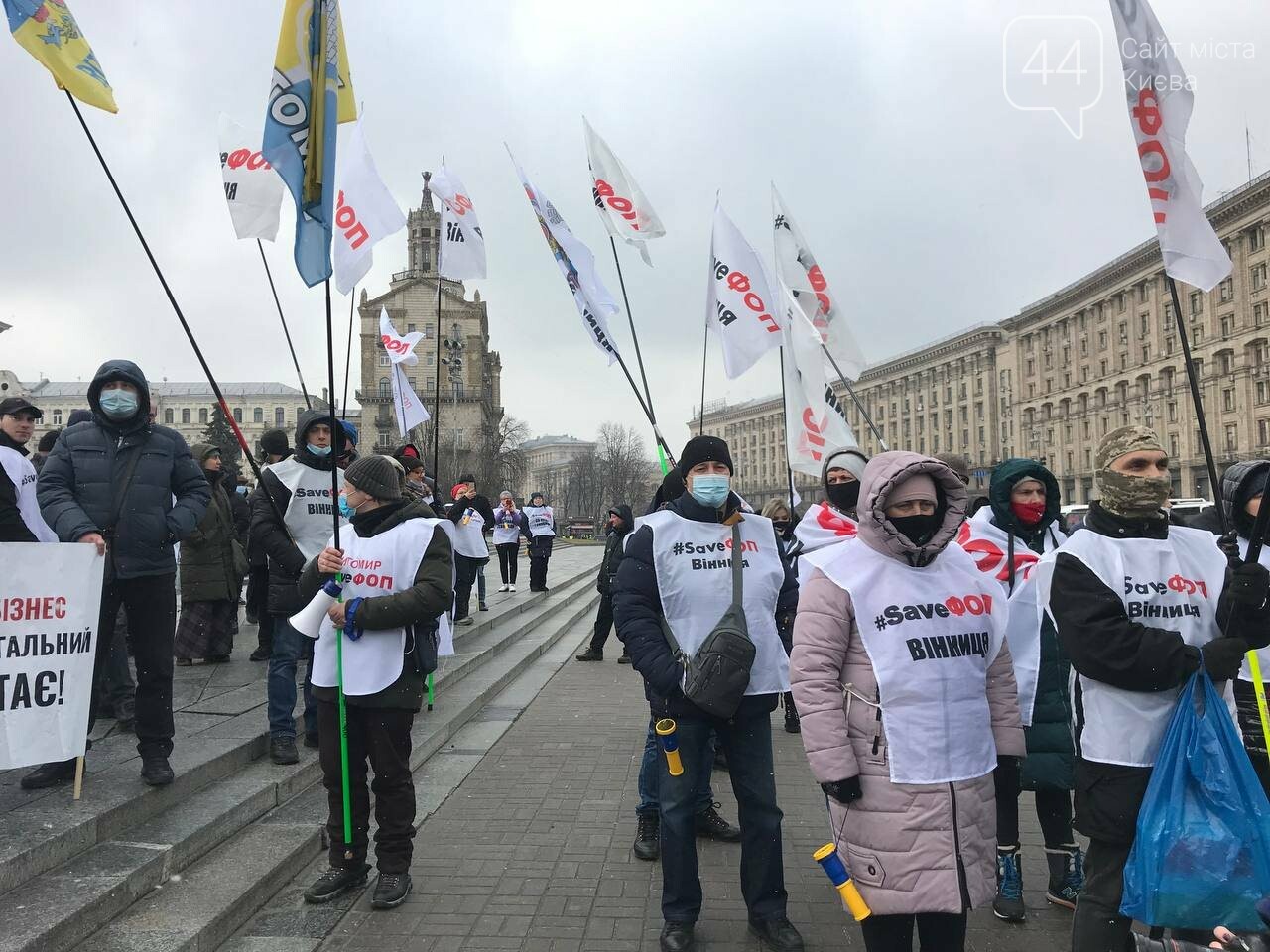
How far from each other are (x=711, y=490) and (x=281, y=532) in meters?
2.85

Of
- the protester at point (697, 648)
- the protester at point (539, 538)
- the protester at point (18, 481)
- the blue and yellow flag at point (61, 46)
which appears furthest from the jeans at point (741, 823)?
the protester at point (539, 538)

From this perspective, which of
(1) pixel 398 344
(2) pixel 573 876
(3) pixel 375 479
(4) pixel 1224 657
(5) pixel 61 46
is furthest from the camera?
(1) pixel 398 344

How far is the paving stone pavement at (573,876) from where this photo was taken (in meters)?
3.78

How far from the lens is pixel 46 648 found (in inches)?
155

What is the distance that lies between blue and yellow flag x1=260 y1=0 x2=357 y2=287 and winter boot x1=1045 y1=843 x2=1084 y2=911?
14.7 ft

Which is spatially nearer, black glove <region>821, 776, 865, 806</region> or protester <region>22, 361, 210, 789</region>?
black glove <region>821, 776, 865, 806</region>

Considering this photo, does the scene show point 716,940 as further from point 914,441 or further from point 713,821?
point 914,441

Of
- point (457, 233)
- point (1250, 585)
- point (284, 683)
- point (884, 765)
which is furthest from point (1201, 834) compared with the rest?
point (457, 233)

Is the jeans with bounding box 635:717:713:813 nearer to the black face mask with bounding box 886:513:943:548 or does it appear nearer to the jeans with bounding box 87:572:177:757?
the black face mask with bounding box 886:513:943:548

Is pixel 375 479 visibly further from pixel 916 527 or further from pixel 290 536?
pixel 916 527

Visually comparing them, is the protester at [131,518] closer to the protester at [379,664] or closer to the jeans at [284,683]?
the jeans at [284,683]

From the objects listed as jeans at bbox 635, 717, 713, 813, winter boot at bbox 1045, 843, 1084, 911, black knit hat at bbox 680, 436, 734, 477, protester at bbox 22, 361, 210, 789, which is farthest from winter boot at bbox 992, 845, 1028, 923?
protester at bbox 22, 361, 210, 789

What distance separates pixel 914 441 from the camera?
108312 millimetres

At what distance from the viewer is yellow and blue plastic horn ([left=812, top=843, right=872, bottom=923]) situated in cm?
279
